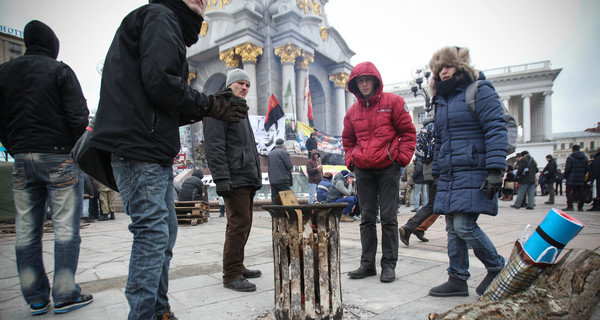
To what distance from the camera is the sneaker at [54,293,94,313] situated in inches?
92.8

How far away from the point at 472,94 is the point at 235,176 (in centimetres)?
215

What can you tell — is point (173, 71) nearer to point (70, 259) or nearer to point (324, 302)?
point (324, 302)

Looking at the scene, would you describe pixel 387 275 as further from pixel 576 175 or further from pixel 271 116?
pixel 271 116

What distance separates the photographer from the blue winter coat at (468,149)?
2482 mm

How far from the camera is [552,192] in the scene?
1263cm

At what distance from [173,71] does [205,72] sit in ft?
66.6

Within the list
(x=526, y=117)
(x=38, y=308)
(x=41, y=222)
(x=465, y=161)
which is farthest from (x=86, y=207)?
(x=526, y=117)

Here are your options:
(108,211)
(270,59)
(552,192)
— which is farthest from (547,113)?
(108,211)

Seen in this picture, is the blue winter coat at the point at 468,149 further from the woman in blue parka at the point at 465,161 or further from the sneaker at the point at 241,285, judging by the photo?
the sneaker at the point at 241,285

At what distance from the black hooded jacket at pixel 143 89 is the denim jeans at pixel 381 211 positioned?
6.74 ft

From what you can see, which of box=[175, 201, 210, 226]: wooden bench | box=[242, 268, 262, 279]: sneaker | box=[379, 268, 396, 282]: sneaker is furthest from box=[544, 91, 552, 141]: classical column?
box=[242, 268, 262, 279]: sneaker

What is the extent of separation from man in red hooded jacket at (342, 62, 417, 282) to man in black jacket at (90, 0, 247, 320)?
1.94 meters

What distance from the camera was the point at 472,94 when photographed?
2.65 m

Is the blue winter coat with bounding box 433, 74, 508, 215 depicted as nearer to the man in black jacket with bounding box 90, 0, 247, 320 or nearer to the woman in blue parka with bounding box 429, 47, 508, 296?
the woman in blue parka with bounding box 429, 47, 508, 296
